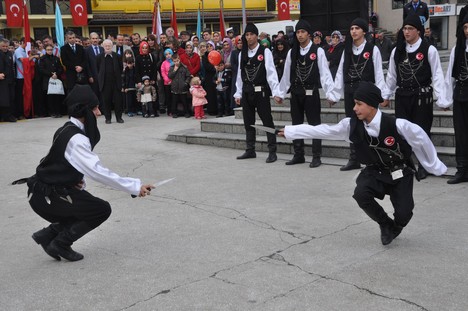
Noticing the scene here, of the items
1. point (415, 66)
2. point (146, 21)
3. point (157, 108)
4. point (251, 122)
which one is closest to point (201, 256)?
point (415, 66)

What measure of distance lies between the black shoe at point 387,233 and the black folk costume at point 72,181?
2.26m

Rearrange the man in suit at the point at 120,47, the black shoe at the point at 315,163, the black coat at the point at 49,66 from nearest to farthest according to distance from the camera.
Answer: the black shoe at the point at 315,163 < the black coat at the point at 49,66 < the man in suit at the point at 120,47

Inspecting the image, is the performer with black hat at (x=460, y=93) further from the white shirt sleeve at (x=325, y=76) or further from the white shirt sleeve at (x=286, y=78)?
the white shirt sleeve at (x=286, y=78)

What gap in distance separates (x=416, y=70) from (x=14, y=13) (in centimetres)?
1556

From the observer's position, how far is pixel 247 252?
18.1 feet

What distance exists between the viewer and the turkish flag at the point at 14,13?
19.5 metres

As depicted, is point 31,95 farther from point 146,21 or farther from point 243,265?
point 146,21

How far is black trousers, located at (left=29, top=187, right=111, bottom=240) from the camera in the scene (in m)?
5.29

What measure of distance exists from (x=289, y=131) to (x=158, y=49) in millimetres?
10904

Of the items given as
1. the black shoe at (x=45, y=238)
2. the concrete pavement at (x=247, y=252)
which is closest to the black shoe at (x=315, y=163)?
the concrete pavement at (x=247, y=252)

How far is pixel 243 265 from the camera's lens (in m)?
5.16

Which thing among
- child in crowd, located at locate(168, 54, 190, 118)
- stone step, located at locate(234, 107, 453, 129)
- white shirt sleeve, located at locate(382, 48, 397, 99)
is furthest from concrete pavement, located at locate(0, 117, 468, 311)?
child in crowd, located at locate(168, 54, 190, 118)

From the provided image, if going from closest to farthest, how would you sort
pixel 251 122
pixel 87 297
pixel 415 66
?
pixel 87 297, pixel 415 66, pixel 251 122

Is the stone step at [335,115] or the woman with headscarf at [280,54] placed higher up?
the woman with headscarf at [280,54]
